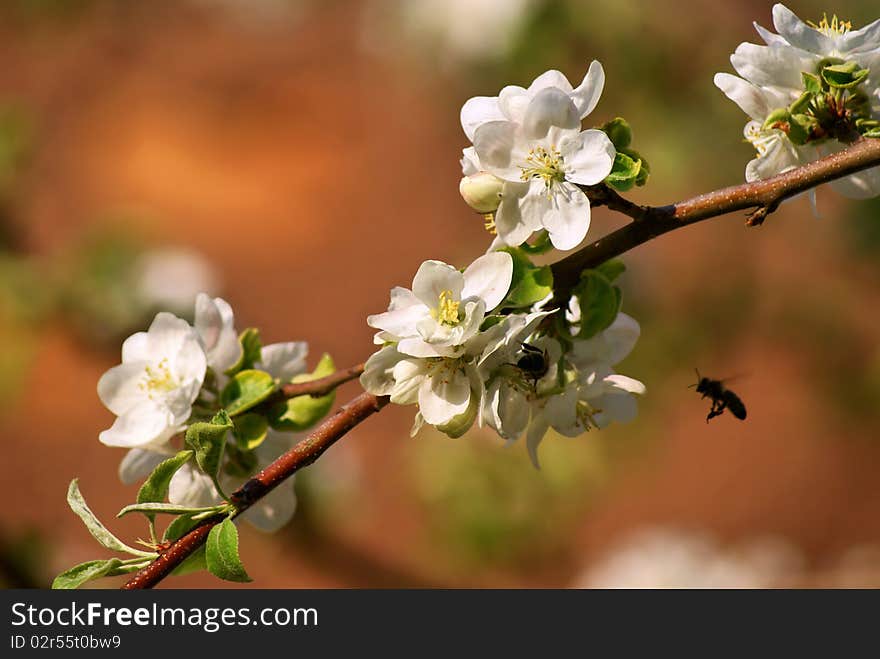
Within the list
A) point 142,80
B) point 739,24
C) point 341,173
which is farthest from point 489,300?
point 142,80

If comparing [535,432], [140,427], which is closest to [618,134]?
[535,432]

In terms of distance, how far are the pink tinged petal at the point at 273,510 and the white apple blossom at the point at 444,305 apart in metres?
0.23

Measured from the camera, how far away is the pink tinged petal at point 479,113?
71cm

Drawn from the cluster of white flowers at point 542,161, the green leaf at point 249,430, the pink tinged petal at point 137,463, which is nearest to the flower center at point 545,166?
the cluster of white flowers at point 542,161

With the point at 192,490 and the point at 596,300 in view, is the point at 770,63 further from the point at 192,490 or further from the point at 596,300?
the point at 192,490

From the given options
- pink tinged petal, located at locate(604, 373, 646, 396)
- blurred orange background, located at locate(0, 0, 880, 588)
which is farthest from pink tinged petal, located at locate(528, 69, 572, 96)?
blurred orange background, located at locate(0, 0, 880, 588)

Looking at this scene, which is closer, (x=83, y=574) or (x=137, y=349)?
(x=83, y=574)

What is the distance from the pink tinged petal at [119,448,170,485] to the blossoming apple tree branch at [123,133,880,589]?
0.17m

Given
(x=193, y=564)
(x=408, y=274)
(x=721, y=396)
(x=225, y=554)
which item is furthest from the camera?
(x=408, y=274)

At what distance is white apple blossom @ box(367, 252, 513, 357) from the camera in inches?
25.4

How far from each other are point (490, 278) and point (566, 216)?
7cm

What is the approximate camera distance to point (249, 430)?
79 centimetres

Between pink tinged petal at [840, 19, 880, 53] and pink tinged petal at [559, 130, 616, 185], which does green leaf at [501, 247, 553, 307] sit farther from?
pink tinged petal at [840, 19, 880, 53]

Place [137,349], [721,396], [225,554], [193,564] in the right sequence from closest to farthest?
[225,554] → [193,564] → [137,349] → [721,396]
